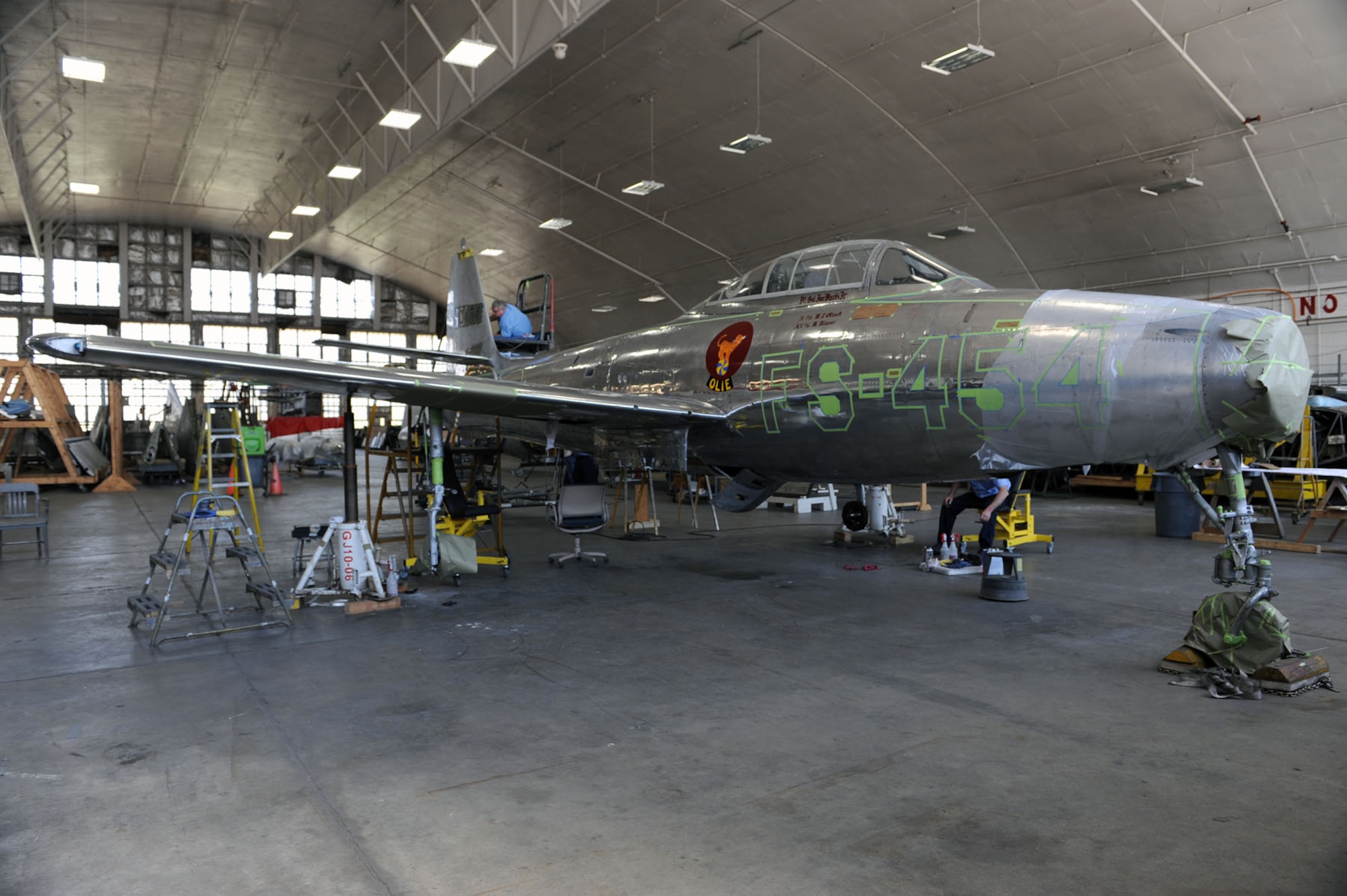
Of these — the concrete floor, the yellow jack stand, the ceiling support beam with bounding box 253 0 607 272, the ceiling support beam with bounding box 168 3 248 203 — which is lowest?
the concrete floor

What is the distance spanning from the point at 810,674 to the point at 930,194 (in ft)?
65.6

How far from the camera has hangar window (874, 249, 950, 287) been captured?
7.60 metres

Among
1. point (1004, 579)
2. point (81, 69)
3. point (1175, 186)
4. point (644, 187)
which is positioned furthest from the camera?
point (644, 187)

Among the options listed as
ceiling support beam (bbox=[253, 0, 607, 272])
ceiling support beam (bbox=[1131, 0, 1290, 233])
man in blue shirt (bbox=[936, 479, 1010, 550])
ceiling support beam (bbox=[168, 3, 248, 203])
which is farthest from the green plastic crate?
ceiling support beam (bbox=[1131, 0, 1290, 233])

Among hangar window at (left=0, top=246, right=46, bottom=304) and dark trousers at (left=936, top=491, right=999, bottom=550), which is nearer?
dark trousers at (left=936, top=491, right=999, bottom=550)

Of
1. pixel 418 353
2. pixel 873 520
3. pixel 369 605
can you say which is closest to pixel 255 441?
pixel 418 353

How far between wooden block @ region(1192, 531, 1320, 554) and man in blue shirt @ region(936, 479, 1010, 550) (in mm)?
3251

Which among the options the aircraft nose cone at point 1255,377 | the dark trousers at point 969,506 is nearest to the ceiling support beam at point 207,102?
the dark trousers at point 969,506

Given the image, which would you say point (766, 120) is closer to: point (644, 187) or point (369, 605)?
point (644, 187)

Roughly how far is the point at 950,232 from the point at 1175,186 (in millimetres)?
5869

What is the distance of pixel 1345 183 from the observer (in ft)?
57.3

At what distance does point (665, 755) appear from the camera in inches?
159

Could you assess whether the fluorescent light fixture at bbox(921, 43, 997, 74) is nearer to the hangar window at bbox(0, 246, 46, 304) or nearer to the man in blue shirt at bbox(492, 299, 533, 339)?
the man in blue shirt at bbox(492, 299, 533, 339)

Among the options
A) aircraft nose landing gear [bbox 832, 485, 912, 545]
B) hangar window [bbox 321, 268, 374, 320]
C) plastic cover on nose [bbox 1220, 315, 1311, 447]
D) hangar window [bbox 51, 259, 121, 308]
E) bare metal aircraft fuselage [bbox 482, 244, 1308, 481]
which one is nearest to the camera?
plastic cover on nose [bbox 1220, 315, 1311, 447]
